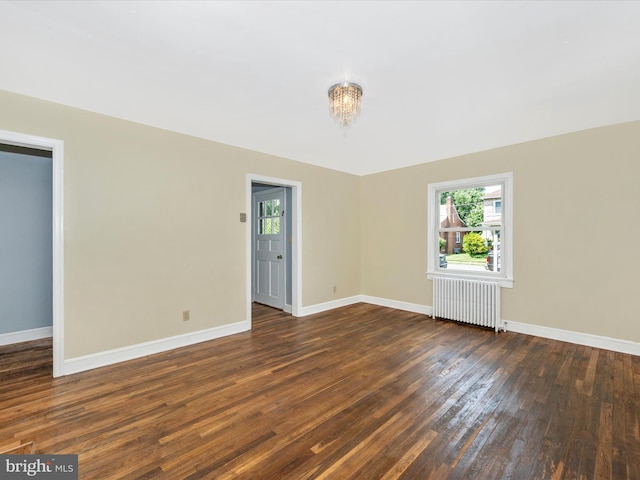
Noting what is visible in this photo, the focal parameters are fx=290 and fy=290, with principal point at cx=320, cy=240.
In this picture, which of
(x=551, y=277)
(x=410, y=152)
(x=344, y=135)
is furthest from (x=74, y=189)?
(x=551, y=277)

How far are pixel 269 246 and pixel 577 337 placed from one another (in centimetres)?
465

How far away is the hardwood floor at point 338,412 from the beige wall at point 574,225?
0.51 meters

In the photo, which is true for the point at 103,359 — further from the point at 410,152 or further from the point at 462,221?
the point at 462,221

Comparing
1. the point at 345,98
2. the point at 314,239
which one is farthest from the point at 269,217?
the point at 345,98

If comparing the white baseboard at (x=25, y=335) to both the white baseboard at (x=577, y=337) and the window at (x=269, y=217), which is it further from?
the white baseboard at (x=577, y=337)

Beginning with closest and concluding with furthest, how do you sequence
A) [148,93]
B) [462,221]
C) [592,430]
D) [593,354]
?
[592,430] < [148,93] < [593,354] < [462,221]

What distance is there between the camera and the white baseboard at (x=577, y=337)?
3.23 meters

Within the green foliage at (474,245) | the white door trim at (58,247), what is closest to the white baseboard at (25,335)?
the white door trim at (58,247)

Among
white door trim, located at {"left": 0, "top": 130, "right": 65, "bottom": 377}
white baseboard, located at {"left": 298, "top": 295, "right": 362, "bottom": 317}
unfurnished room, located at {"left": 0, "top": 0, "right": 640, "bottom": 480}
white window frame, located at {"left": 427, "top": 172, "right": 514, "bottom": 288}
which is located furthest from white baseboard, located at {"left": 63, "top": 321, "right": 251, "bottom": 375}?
white window frame, located at {"left": 427, "top": 172, "right": 514, "bottom": 288}

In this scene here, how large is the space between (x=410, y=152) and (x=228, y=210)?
277 centimetres

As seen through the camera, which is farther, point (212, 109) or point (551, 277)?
point (551, 277)

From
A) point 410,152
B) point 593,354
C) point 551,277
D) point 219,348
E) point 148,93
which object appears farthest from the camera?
point 410,152

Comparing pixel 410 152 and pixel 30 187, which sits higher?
pixel 410 152

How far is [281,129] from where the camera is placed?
11.2ft
